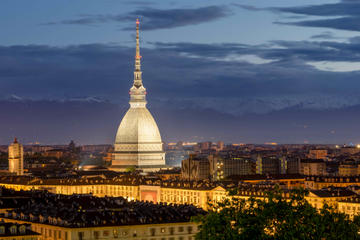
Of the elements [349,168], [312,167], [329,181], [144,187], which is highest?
[312,167]

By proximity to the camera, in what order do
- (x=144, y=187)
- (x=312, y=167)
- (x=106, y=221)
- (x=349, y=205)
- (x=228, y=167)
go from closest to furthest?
(x=106, y=221)
(x=349, y=205)
(x=144, y=187)
(x=228, y=167)
(x=312, y=167)

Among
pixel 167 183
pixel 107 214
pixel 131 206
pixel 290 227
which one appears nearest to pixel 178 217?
pixel 107 214

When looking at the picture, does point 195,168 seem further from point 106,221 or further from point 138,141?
point 106,221

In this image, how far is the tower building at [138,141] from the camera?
531ft

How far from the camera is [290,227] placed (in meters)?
51.2

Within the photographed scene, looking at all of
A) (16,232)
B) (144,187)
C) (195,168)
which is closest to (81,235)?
(16,232)

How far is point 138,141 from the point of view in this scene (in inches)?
6383

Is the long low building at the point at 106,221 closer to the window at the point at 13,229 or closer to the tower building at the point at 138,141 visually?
the window at the point at 13,229

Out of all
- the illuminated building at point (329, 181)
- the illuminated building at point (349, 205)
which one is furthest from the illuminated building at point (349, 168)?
the illuminated building at point (349, 205)

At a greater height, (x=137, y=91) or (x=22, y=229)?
(x=137, y=91)

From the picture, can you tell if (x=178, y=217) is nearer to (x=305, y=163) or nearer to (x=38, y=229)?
(x=38, y=229)

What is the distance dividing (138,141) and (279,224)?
11036 cm

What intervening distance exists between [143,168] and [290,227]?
111 metres

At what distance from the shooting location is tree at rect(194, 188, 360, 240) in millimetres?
50750
